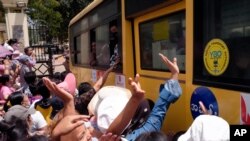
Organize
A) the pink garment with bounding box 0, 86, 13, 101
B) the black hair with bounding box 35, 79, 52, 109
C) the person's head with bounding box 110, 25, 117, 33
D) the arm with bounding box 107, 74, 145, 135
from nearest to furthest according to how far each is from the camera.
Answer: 1. the arm with bounding box 107, 74, 145, 135
2. the black hair with bounding box 35, 79, 52, 109
3. the person's head with bounding box 110, 25, 117, 33
4. the pink garment with bounding box 0, 86, 13, 101

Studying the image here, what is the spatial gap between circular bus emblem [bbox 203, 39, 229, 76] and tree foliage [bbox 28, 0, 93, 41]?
24241mm

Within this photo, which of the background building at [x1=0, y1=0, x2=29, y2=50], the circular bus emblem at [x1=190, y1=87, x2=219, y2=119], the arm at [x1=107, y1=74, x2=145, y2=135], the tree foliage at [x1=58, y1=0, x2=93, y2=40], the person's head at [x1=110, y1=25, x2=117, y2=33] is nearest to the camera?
the arm at [x1=107, y1=74, x2=145, y2=135]

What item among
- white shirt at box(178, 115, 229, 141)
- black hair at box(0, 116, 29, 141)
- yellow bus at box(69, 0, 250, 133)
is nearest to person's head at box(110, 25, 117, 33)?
yellow bus at box(69, 0, 250, 133)

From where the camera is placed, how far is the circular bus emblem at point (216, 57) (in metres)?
2.81

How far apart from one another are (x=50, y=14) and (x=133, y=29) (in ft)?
77.5

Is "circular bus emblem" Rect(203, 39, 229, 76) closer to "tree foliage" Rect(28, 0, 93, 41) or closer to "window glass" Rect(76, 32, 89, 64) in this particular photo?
"window glass" Rect(76, 32, 89, 64)

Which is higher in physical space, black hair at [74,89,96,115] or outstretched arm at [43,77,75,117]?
outstretched arm at [43,77,75,117]

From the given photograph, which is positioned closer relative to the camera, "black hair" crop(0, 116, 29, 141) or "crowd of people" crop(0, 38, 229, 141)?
"crowd of people" crop(0, 38, 229, 141)

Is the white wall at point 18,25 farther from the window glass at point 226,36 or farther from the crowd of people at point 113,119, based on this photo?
the window glass at point 226,36

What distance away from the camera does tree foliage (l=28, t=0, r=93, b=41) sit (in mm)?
27391

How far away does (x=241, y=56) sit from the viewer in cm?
268

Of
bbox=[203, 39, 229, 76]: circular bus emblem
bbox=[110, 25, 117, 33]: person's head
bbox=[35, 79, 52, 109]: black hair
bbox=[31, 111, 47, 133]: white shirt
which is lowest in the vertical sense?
bbox=[31, 111, 47, 133]: white shirt

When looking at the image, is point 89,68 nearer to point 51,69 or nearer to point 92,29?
point 92,29

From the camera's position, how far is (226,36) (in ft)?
9.23
